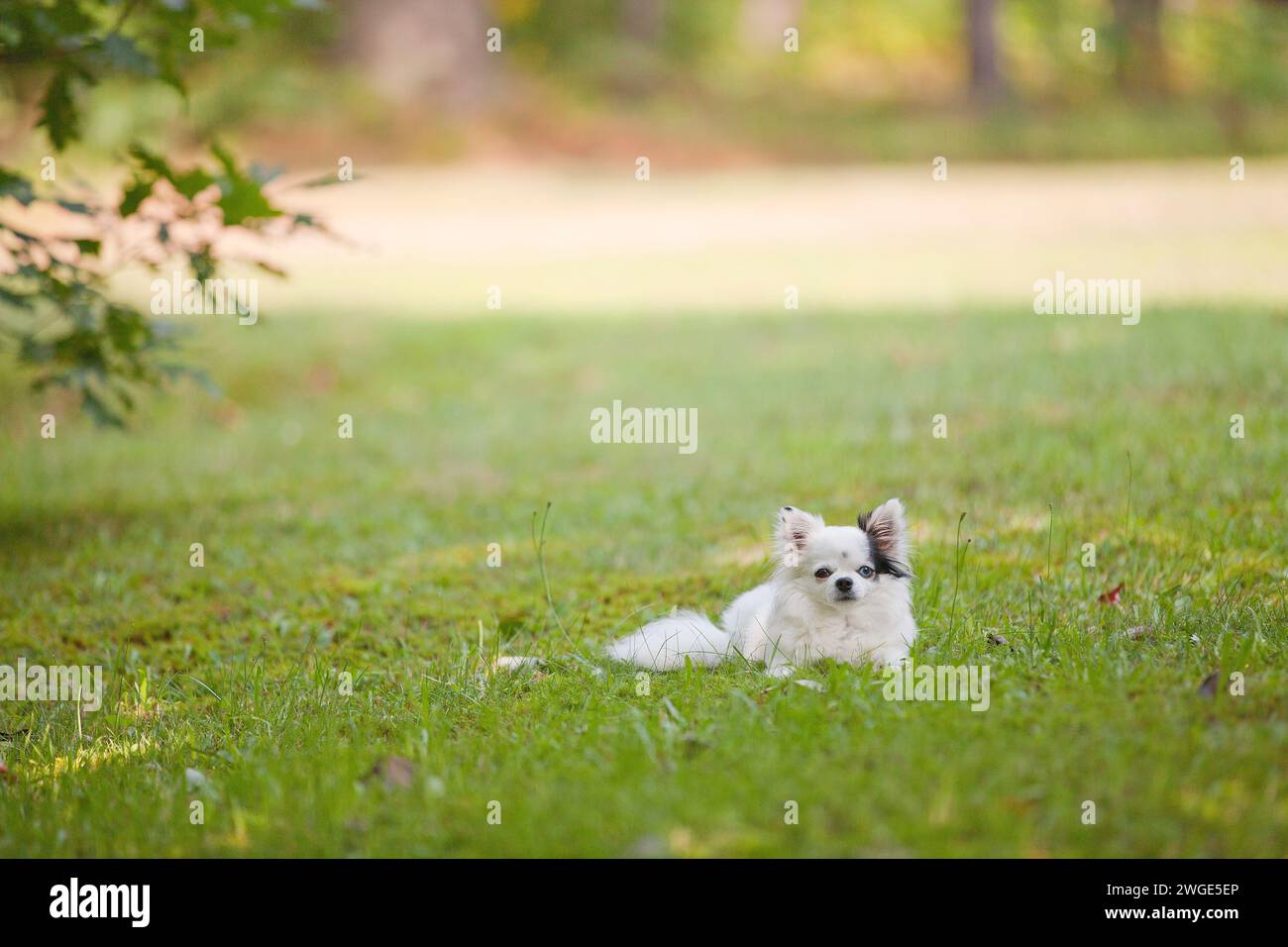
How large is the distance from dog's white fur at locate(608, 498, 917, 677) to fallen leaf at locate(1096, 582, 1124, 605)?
0.88 meters

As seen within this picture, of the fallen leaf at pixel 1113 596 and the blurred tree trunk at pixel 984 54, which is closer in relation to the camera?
the fallen leaf at pixel 1113 596

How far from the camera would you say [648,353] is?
12938 millimetres

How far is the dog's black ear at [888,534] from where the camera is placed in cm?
495

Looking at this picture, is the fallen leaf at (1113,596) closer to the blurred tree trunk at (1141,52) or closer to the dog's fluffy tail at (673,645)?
the dog's fluffy tail at (673,645)

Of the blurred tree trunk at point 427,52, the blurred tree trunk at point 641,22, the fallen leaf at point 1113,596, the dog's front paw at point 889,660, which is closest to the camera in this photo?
the dog's front paw at point 889,660

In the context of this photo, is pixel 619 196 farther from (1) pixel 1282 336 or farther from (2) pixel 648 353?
(1) pixel 1282 336

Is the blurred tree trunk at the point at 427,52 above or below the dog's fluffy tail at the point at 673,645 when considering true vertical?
above

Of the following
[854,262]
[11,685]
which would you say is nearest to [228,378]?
[11,685]

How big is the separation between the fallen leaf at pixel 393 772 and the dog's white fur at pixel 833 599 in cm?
121

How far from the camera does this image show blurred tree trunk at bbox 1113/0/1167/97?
32.2m

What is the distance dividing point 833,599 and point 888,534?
1.24 ft

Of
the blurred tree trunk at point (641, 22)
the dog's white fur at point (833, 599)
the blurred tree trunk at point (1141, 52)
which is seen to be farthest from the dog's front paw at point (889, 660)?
the blurred tree trunk at point (641, 22)

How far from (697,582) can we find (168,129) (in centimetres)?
1930

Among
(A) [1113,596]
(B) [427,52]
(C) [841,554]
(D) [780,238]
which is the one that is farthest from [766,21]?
(C) [841,554]
